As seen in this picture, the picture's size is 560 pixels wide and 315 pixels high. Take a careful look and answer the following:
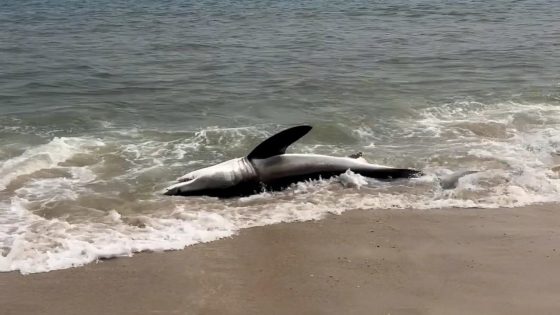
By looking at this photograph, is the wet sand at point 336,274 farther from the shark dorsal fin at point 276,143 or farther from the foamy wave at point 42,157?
the foamy wave at point 42,157

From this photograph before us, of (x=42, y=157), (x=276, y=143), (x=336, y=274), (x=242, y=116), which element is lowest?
(x=242, y=116)

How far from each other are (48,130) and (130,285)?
19.5 ft

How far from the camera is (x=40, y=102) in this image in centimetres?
1302

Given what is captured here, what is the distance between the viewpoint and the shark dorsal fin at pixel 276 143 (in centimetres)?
779

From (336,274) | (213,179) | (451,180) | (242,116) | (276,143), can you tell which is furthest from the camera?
(242,116)

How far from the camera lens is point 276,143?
7.92 meters

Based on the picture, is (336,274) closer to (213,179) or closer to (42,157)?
(213,179)

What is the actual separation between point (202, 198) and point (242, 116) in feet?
14.1

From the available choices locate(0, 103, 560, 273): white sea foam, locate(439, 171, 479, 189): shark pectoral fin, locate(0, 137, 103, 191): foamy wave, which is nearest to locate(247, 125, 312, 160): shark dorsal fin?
locate(0, 103, 560, 273): white sea foam

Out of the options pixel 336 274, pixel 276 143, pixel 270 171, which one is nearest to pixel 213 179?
pixel 270 171

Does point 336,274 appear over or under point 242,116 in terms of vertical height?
over

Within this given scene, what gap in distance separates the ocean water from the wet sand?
0.38 metres

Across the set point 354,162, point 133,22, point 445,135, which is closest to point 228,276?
point 354,162

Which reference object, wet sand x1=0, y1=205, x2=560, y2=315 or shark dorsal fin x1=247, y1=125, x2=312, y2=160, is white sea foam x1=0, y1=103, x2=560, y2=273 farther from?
shark dorsal fin x1=247, y1=125, x2=312, y2=160
